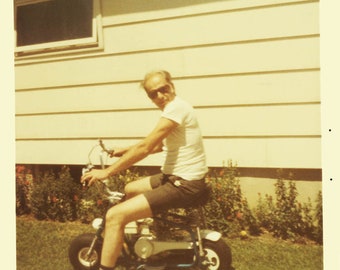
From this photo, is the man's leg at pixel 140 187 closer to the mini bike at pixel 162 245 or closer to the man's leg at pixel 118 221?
the mini bike at pixel 162 245

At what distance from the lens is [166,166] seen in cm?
302

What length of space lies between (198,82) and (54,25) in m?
1.74

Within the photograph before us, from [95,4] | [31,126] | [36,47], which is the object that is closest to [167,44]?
[95,4]

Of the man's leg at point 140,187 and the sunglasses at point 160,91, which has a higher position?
the sunglasses at point 160,91

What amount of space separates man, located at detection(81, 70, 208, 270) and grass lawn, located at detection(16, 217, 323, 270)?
2.84 feet

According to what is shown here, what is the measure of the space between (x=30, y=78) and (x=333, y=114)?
135 inches

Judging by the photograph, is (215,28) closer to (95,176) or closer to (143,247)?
(95,176)

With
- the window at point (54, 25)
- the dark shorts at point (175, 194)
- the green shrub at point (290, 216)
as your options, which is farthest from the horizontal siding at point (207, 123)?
the dark shorts at point (175, 194)

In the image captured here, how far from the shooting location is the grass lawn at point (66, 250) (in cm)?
331

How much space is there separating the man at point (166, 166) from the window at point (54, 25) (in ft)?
6.15

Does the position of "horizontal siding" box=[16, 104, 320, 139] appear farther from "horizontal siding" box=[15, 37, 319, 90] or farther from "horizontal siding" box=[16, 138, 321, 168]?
"horizontal siding" box=[15, 37, 319, 90]

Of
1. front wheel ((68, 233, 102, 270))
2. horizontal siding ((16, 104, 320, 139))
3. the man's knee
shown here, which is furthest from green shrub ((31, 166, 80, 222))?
the man's knee

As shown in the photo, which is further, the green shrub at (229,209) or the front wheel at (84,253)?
the green shrub at (229,209)

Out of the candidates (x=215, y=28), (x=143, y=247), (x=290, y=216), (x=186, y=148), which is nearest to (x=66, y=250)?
(x=143, y=247)
